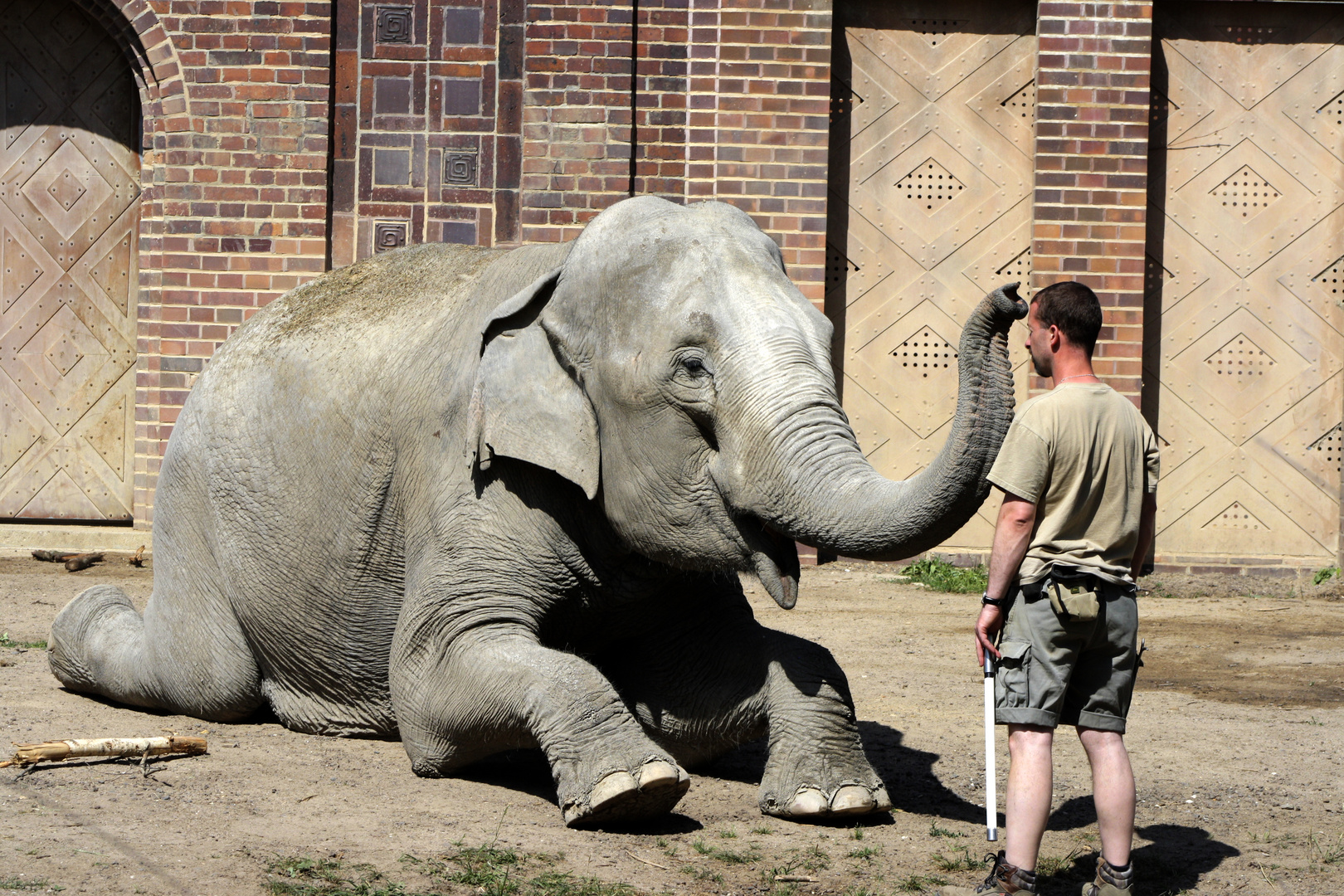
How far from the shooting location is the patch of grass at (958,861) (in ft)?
12.7

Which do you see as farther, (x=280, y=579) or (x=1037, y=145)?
(x=1037, y=145)

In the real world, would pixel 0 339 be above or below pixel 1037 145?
below

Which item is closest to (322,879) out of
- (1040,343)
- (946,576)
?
(1040,343)

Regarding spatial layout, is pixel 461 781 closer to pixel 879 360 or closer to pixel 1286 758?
pixel 1286 758

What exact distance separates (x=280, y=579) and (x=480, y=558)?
995 mm

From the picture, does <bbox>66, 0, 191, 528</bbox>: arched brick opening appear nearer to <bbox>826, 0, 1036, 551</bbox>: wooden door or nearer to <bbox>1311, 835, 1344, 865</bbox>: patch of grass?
<bbox>826, 0, 1036, 551</bbox>: wooden door

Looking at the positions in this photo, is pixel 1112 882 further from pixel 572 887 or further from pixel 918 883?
pixel 572 887

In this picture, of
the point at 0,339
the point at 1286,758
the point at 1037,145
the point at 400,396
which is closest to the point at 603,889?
the point at 400,396

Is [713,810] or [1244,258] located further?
[1244,258]

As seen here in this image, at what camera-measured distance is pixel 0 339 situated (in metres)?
Result: 10.5

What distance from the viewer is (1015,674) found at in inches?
142

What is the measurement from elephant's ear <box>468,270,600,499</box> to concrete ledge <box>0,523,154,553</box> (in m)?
6.71

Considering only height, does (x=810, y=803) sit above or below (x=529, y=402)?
below

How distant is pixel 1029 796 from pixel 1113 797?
0.22 m
